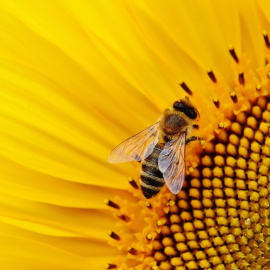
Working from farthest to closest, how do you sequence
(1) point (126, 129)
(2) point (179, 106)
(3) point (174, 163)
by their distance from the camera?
1. (1) point (126, 129)
2. (2) point (179, 106)
3. (3) point (174, 163)

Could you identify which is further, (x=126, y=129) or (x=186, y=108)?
(x=126, y=129)

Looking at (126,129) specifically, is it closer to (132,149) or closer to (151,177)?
(132,149)

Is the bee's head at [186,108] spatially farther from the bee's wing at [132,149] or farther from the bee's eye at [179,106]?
the bee's wing at [132,149]

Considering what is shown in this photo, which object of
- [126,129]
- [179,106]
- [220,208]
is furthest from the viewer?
[126,129]

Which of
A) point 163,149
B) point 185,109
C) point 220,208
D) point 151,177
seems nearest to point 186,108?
point 185,109

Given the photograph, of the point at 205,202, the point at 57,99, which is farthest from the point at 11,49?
the point at 205,202

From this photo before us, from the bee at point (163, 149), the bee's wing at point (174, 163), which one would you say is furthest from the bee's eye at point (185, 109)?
the bee's wing at point (174, 163)

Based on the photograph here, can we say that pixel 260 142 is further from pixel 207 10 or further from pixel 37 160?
pixel 37 160
